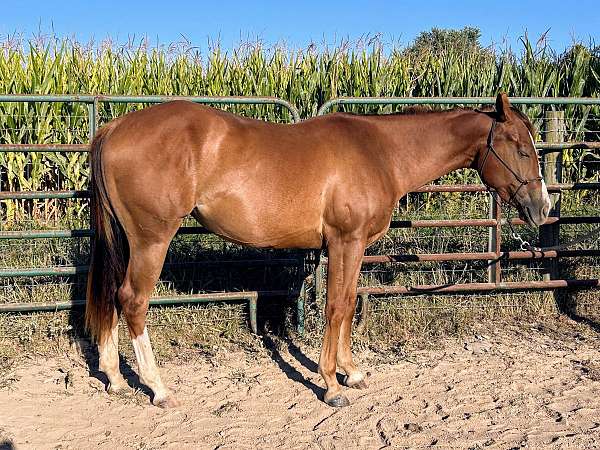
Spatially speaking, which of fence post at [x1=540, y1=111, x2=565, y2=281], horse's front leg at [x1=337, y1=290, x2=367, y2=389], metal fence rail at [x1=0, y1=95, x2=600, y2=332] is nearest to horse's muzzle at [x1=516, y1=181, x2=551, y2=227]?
metal fence rail at [x1=0, y1=95, x2=600, y2=332]

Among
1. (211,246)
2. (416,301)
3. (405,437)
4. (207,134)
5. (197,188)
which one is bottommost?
(405,437)

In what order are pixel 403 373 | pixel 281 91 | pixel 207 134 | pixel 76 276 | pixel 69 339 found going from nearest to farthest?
pixel 207 134 < pixel 403 373 < pixel 69 339 < pixel 76 276 < pixel 281 91

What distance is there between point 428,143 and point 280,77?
427 centimetres

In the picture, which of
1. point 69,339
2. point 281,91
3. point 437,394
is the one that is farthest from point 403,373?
point 281,91

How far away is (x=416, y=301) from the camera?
19.0 feet

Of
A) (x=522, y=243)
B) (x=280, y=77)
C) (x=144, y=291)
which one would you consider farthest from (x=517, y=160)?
(x=280, y=77)

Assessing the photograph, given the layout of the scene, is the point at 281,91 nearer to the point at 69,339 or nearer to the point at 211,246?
the point at 211,246

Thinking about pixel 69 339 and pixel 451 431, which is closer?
pixel 451 431

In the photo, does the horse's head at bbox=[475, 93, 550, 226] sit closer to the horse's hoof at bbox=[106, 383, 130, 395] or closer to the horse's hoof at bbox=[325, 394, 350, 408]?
the horse's hoof at bbox=[325, 394, 350, 408]

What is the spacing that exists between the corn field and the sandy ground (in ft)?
10.6

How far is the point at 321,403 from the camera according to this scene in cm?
422

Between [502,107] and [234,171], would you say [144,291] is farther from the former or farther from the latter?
[502,107]

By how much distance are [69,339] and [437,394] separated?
286 centimetres

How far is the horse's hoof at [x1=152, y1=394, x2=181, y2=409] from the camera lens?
13.6 feet
